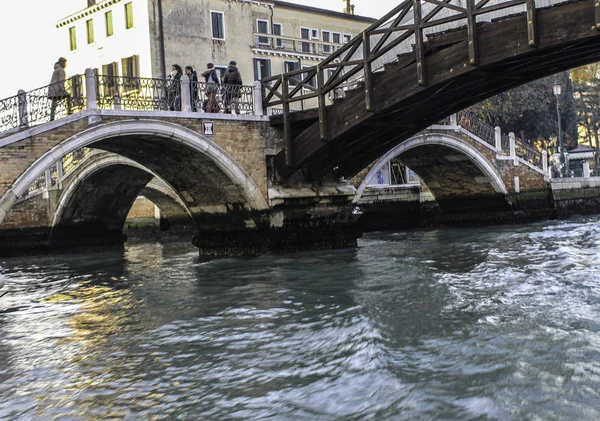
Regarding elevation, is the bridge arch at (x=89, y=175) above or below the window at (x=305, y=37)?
below

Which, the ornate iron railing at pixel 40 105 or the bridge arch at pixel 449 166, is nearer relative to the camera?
the ornate iron railing at pixel 40 105

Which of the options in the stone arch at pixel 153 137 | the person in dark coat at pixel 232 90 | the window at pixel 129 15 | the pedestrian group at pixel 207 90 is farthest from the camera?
the window at pixel 129 15

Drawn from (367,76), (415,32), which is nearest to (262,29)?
(367,76)

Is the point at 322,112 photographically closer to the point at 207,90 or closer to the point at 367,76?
the point at 367,76

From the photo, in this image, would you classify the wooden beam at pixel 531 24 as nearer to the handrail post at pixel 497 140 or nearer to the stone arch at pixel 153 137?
the stone arch at pixel 153 137

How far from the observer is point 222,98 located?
38.1 feet

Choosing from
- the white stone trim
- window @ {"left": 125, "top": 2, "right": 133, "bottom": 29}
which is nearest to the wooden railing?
the white stone trim

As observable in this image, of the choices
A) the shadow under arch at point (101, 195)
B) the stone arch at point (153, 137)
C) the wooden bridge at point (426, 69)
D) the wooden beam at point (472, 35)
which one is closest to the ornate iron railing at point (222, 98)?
the wooden bridge at point (426, 69)

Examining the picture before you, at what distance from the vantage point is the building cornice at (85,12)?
62.8 ft

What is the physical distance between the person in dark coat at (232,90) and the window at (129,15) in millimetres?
7411

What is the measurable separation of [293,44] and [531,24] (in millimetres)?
13762

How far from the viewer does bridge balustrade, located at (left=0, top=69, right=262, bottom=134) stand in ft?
32.0

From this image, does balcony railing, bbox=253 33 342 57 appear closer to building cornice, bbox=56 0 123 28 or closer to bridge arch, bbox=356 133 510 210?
building cornice, bbox=56 0 123 28

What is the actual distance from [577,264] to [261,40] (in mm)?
13788
